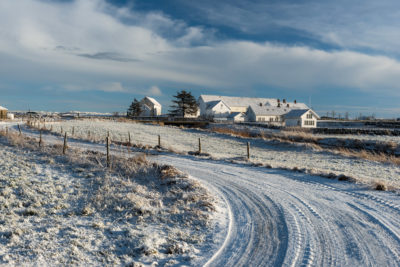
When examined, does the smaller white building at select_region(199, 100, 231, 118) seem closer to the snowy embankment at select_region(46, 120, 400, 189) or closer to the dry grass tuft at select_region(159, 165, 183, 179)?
the snowy embankment at select_region(46, 120, 400, 189)

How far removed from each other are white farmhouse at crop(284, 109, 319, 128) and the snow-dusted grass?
2213 inches

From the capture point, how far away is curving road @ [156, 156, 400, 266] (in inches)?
228

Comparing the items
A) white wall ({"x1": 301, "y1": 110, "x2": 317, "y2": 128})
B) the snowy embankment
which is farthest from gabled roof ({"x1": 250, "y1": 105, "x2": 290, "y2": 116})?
the snowy embankment

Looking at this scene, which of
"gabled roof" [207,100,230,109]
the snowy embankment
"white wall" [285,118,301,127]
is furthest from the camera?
"gabled roof" [207,100,230,109]

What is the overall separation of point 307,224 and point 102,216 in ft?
19.4

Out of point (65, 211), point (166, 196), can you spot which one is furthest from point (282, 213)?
point (65, 211)

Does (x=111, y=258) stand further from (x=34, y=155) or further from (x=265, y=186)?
(x=34, y=155)

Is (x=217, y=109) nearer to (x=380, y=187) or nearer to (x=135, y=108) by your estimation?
(x=135, y=108)

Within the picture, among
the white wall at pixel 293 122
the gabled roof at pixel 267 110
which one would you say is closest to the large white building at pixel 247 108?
the gabled roof at pixel 267 110

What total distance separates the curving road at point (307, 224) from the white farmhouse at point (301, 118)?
5508cm

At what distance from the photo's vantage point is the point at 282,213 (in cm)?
841

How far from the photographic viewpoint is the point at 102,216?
8.52 meters

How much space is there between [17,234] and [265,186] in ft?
28.7

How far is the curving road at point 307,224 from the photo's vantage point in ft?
19.0
